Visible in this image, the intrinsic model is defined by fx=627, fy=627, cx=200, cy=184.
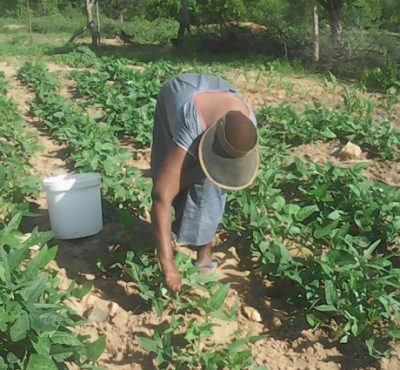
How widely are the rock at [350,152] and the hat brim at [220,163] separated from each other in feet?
9.15

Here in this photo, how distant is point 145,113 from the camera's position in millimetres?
5910

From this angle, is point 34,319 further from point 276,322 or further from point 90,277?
point 276,322

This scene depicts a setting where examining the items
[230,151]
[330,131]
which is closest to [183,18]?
[330,131]

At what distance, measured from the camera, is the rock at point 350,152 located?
5.19 m

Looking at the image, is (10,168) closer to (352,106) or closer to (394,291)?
(394,291)

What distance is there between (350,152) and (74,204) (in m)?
2.56

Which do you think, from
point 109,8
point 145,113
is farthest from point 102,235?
point 109,8

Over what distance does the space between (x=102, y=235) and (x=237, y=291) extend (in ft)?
3.14

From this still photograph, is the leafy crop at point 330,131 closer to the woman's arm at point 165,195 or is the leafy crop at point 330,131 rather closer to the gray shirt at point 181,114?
the gray shirt at point 181,114


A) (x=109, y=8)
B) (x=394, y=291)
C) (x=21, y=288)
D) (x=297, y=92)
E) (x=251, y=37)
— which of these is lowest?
(x=109, y=8)

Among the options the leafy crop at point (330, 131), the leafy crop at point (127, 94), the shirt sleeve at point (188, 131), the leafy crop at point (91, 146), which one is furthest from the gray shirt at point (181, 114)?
the leafy crop at point (127, 94)

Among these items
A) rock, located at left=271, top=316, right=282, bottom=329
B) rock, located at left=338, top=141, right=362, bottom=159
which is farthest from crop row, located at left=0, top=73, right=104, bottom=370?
rock, located at left=338, top=141, right=362, bottom=159

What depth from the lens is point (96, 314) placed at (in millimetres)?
3104

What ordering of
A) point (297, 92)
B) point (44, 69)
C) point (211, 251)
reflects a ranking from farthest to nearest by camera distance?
point (44, 69) < point (297, 92) < point (211, 251)
